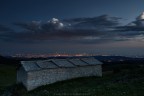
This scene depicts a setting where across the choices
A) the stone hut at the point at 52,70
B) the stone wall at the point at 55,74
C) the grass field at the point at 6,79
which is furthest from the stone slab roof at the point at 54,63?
the grass field at the point at 6,79

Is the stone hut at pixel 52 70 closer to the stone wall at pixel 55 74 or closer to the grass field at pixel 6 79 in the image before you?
the stone wall at pixel 55 74

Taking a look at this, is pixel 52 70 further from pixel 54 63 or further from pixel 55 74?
pixel 54 63

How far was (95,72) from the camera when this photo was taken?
5162 centimetres

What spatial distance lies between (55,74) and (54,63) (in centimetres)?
264

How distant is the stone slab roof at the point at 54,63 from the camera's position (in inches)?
1704

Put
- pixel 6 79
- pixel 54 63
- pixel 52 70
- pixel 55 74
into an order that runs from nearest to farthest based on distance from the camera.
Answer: pixel 52 70 < pixel 55 74 < pixel 54 63 < pixel 6 79

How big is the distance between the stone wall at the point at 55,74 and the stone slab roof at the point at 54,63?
2.22 ft

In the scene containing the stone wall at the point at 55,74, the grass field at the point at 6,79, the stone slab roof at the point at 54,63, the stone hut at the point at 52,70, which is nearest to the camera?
the stone wall at the point at 55,74

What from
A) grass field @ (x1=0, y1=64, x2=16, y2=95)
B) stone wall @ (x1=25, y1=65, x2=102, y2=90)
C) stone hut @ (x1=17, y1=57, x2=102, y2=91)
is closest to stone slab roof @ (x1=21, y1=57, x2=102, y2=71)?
stone hut @ (x1=17, y1=57, x2=102, y2=91)

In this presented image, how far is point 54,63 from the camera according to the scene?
153 feet

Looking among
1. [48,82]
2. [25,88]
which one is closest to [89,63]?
[48,82]

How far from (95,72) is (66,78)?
26.6 ft

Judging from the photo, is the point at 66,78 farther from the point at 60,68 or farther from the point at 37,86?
the point at 37,86

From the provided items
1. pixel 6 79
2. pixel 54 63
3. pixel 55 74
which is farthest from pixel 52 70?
pixel 6 79
